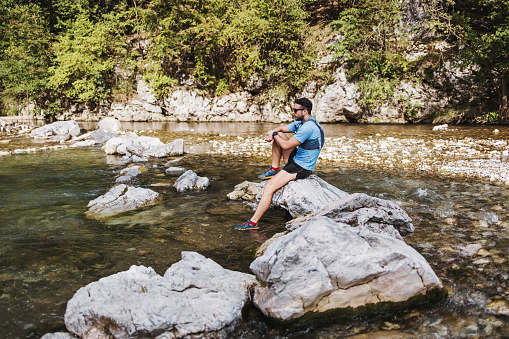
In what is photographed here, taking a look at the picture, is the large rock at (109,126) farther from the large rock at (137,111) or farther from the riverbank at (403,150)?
the large rock at (137,111)

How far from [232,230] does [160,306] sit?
2489 millimetres

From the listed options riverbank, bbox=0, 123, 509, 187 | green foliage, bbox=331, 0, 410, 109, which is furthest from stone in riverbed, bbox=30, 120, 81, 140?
green foliage, bbox=331, 0, 410, 109

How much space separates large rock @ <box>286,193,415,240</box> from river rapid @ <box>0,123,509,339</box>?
0.97 feet

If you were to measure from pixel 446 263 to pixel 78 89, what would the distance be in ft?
107

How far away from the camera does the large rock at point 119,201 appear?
6.29 meters

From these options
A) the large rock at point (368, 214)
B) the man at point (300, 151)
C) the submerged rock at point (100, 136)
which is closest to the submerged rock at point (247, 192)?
the man at point (300, 151)

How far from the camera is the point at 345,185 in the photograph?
7844mm

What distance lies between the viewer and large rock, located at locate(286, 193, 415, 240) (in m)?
4.81

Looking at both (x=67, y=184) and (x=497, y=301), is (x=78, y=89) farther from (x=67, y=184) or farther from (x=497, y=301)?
(x=497, y=301)

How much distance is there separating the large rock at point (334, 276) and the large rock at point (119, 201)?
12.7 feet

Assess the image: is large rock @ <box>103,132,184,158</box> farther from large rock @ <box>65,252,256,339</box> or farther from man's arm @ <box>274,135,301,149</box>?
large rock @ <box>65,252,256,339</box>

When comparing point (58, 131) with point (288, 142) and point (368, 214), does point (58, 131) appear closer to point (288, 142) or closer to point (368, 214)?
point (288, 142)

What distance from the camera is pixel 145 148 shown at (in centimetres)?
1271

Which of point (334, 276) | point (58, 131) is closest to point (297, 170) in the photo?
point (334, 276)
